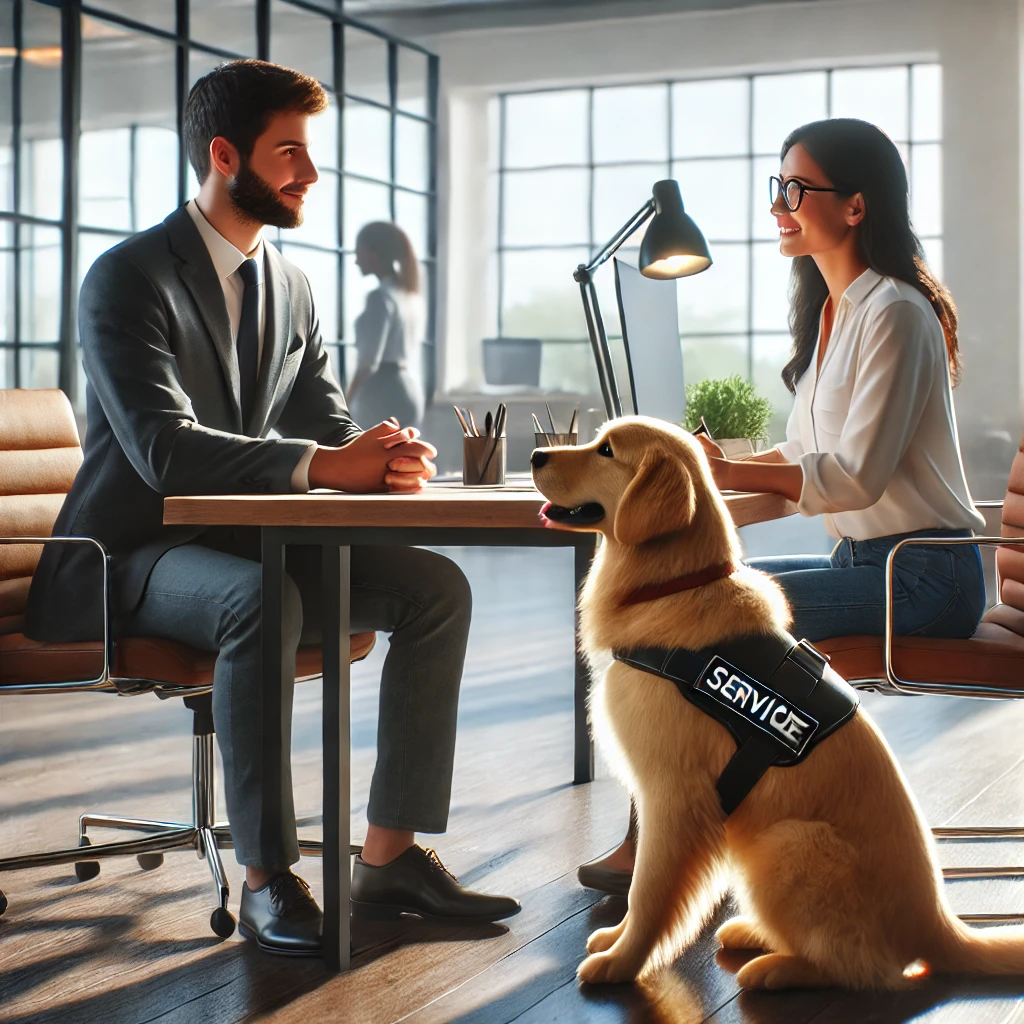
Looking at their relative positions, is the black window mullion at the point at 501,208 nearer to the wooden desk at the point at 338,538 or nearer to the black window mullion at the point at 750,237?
the black window mullion at the point at 750,237

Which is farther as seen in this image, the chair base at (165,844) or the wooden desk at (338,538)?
the chair base at (165,844)

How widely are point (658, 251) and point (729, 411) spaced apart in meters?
0.35

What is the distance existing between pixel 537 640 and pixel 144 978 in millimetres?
3594

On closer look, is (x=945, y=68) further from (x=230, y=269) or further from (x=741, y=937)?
(x=741, y=937)

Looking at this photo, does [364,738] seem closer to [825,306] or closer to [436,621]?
[436,621]

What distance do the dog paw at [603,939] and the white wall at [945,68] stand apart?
7163 millimetres

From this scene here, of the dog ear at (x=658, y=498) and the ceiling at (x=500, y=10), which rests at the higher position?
the ceiling at (x=500, y=10)

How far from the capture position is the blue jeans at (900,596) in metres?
2.08

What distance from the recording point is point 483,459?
7.50ft

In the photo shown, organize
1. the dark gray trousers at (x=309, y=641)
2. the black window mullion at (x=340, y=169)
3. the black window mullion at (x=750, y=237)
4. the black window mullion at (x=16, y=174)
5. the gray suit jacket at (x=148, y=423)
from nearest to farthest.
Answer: the dark gray trousers at (x=309, y=641) < the gray suit jacket at (x=148, y=423) < the black window mullion at (x=16, y=174) < the black window mullion at (x=340, y=169) < the black window mullion at (x=750, y=237)

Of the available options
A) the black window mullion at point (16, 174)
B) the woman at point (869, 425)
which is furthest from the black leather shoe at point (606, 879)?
the black window mullion at point (16, 174)

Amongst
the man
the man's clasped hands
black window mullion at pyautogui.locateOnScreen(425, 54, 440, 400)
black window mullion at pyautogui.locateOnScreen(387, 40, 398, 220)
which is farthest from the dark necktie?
black window mullion at pyautogui.locateOnScreen(425, 54, 440, 400)

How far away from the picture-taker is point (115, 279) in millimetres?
2154

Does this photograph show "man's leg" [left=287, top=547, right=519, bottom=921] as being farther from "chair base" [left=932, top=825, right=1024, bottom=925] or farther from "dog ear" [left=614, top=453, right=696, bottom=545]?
"chair base" [left=932, top=825, right=1024, bottom=925]
